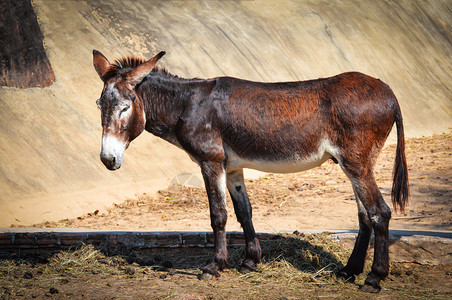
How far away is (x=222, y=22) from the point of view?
664 inches

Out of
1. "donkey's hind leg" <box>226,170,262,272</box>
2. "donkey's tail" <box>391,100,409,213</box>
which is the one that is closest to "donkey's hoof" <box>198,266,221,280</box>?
"donkey's hind leg" <box>226,170,262,272</box>

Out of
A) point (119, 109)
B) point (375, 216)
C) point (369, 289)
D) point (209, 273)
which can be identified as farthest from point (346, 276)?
point (119, 109)

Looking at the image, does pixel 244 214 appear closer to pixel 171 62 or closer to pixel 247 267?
pixel 247 267

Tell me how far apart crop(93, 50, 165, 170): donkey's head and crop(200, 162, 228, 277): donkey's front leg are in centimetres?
85

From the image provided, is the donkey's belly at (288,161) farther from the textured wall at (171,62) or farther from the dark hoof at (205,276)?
the textured wall at (171,62)

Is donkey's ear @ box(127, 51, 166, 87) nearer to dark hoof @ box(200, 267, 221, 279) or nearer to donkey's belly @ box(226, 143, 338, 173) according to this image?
donkey's belly @ box(226, 143, 338, 173)

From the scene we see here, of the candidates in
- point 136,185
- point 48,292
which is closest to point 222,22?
point 136,185

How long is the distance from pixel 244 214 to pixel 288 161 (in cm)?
89

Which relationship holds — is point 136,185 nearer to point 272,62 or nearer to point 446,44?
point 272,62

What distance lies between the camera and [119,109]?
528 centimetres

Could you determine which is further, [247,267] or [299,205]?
[299,205]

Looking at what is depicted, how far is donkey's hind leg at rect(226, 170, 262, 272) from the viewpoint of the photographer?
5.62 m

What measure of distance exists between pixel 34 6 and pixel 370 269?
11811 mm

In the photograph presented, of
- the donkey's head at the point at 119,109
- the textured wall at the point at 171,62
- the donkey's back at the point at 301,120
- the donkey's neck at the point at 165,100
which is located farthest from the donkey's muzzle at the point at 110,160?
the textured wall at the point at 171,62
